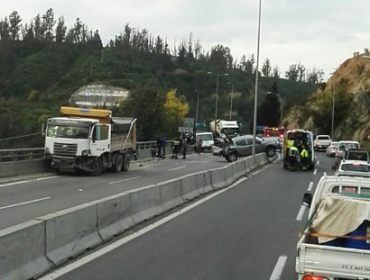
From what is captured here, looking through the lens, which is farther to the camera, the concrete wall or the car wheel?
the car wheel

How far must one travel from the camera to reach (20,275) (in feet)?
25.8

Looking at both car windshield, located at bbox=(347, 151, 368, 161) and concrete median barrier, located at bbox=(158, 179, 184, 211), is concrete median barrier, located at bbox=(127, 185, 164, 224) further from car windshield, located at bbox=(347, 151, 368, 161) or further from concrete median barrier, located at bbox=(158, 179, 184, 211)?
car windshield, located at bbox=(347, 151, 368, 161)

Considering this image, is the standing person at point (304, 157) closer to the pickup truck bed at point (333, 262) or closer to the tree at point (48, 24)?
the pickup truck bed at point (333, 262)

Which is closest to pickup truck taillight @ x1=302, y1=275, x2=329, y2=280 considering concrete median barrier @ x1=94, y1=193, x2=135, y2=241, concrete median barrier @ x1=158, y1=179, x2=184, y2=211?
concrete median barrier @ x1=94, y1=193, x2=135, y2=241

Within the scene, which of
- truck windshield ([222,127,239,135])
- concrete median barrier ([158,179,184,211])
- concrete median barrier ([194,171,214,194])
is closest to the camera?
concrete median barrier ([158,179,184,211])

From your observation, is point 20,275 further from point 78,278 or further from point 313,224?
point 313,224

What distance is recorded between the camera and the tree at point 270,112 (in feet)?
427

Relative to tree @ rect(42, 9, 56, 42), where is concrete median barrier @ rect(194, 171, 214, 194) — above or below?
below

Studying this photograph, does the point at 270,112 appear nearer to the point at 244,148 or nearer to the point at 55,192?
the point at 244,148

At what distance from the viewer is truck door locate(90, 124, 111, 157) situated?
30.7m

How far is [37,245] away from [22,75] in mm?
93164

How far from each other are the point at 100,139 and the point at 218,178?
8.74 m

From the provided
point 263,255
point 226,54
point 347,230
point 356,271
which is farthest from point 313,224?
point 226,54

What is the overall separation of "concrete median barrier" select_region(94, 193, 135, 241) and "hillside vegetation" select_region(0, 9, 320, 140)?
2068 inches
